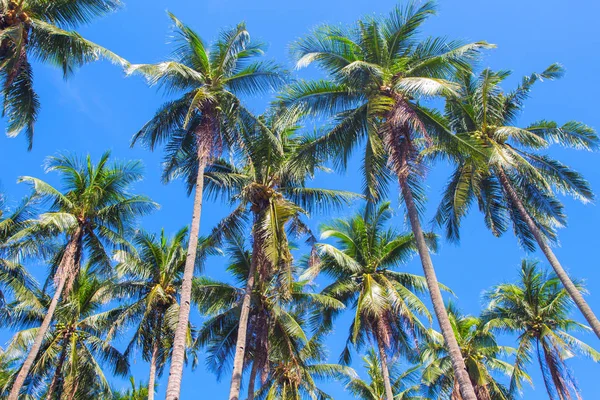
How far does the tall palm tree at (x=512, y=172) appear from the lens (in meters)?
17.7

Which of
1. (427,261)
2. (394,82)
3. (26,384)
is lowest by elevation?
(427,261)

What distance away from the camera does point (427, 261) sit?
1299 centimetres

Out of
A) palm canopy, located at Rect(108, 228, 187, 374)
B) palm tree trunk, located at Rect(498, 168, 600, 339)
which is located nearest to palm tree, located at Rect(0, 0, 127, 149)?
palm canopy, located at Rect(108, 228, 187, 374)

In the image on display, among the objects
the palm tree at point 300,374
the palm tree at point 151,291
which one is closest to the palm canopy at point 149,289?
the palm tree at point 151,291

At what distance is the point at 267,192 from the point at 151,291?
6748 mm

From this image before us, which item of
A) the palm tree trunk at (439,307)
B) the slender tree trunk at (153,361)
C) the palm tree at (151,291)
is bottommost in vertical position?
the palm tree trunk at (439,307)

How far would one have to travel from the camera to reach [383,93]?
14664 mm

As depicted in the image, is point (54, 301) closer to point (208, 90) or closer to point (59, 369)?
point (59, 369)

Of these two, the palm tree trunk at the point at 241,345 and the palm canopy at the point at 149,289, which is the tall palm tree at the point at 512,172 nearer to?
the palm tree trunk at the point at 241,345

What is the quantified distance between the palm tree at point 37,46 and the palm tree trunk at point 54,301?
4383 mm

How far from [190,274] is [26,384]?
1227 cm

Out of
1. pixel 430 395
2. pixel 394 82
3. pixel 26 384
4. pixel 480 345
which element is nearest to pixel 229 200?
pixel 394 82

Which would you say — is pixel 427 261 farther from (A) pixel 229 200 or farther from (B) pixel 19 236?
(B) pixel 19 236

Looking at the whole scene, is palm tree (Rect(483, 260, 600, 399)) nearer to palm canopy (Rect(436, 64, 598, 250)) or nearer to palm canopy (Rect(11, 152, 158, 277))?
palm canopy (Rect(436, 64, 598, 250))
